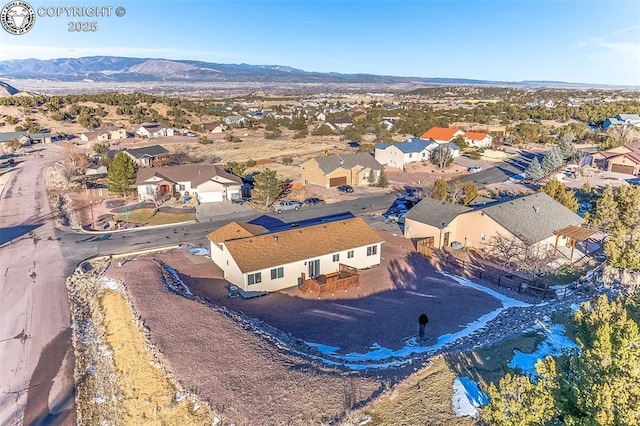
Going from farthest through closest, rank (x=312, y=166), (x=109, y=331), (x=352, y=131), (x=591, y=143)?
1. (x=352, y=131)
2. (x=591, y=143)
3. (x=312, y=166)
4. (x=109, y=331)

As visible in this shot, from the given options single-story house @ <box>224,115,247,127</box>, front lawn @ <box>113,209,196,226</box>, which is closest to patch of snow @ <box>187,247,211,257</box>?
front lawn @ <box>113,209,196,226</box>

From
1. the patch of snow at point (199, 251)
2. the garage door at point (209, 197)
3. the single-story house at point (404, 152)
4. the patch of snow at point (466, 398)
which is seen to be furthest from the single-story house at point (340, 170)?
the patch of snow at point (466, 398)

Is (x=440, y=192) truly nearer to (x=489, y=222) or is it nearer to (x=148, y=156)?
(x=489, y=222)

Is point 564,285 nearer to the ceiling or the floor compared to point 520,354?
nearer to the floor

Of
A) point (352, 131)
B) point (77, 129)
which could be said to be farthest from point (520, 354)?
point (77, 129)

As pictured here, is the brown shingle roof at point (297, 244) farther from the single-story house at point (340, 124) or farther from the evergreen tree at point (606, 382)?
the single-story house at point (340, 124)

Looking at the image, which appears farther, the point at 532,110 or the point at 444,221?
the point at 532,110

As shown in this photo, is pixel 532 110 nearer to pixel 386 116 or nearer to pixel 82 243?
pixel 386 116
